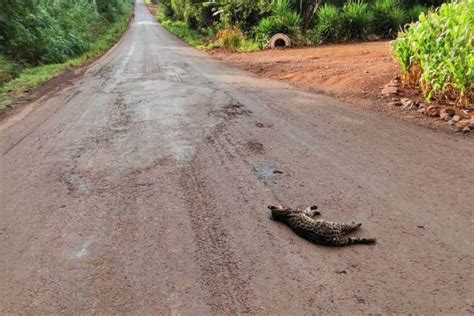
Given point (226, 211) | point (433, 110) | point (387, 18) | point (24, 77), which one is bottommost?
point (24, 77)

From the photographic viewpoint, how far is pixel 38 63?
15352 mm

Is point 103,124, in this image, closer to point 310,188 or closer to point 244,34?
point 310,188

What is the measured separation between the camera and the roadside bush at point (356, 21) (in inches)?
671

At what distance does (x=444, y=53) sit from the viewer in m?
7.45

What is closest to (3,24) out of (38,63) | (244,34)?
(38,63)

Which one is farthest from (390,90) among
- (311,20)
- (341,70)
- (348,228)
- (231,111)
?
(311,20)

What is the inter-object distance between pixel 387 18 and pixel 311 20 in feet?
9.48

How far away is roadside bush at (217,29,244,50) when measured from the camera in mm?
18750

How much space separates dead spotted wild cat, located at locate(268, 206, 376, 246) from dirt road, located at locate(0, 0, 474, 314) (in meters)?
0.08

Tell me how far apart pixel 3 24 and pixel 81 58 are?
367 centimetres

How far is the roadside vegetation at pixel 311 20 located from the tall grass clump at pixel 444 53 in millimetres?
8896

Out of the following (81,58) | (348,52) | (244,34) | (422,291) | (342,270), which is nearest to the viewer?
(422,291)

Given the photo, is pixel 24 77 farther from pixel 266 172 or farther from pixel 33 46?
pixel 266 172

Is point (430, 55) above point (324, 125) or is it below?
above
